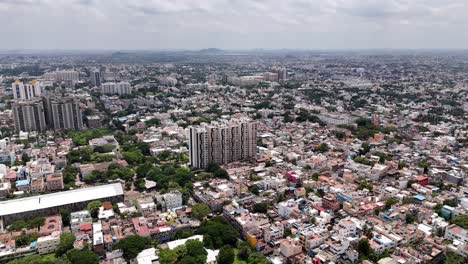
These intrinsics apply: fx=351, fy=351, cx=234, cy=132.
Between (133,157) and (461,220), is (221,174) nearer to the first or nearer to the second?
(133,157)

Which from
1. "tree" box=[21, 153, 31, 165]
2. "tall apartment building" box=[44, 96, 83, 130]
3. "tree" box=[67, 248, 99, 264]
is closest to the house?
"tree" box=[21, 153, 31, 165]

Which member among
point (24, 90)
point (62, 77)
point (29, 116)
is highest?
point (62, 77)

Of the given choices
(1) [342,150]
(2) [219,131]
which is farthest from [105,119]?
(1) [342,150]

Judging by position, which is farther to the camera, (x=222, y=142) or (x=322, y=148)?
(x=322, y=148)

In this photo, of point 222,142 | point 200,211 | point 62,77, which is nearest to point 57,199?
point 200,211

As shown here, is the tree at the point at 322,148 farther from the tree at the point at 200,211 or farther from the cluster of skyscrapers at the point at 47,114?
the cluster of skyscrapers at the point at 47,114

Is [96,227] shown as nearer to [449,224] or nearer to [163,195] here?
[163,195]
